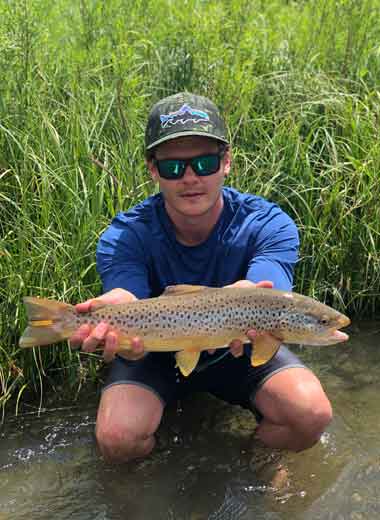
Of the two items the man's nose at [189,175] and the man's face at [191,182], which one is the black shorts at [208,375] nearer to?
the man's face at [191,182]

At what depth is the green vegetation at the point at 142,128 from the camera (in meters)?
3.88

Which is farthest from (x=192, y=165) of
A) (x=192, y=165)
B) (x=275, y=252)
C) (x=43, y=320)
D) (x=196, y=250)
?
(x=43, y=320)

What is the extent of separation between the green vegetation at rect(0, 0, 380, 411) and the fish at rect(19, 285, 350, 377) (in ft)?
3.14

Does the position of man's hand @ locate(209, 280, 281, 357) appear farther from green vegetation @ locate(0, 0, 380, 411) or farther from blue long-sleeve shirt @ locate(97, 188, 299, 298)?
green vegetation @ locate(0, 0, 380, 411)

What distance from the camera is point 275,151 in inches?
182

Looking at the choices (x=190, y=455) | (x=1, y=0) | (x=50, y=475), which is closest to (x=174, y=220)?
(x=190, y=455)

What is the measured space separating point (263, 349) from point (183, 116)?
127 cm

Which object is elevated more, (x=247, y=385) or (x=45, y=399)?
(x=247, y=385)

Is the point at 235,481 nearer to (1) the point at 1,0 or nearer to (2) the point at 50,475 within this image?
(2) the point at 50,475

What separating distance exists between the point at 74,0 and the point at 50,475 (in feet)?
15.2

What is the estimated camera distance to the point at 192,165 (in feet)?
10.3

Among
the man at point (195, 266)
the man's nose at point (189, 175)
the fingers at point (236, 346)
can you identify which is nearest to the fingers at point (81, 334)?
the man at point (195, 266)

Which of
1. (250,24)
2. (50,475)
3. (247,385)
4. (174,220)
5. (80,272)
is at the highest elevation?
(250,24)

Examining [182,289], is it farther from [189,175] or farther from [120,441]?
[120,441]
